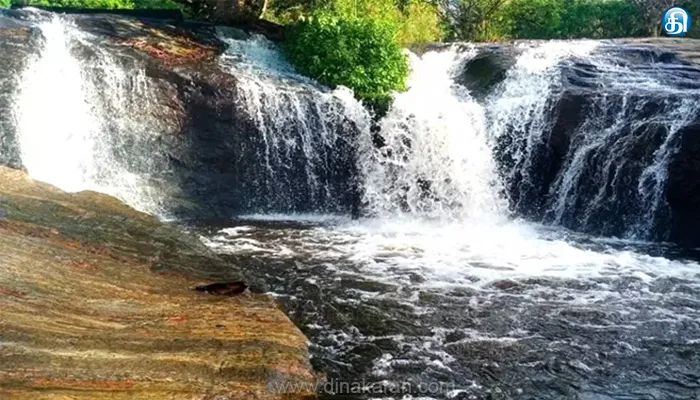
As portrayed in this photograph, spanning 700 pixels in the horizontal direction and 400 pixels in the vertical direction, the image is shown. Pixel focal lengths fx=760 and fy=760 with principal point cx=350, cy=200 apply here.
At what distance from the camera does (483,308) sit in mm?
7238

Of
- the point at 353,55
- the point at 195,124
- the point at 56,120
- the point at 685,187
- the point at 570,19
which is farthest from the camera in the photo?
the point at 570,19

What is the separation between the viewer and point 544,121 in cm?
1216

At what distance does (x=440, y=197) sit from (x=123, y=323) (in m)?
8.11

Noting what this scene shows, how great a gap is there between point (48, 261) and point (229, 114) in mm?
6799

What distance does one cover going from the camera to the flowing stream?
674 cm

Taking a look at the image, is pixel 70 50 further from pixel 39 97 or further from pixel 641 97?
pixel 641 97

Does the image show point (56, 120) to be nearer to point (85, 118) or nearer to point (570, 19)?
point (85, 118)

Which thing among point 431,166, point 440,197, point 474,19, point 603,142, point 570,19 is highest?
point 570,19

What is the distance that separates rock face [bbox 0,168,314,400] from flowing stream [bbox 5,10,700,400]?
1.31 metres

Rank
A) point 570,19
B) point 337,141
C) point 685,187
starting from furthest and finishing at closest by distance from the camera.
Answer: point 570,19, point 337,141, point 685,187

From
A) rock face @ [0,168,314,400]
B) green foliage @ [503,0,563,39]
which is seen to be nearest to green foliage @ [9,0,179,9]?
green foliage @ [503,0,563,39]

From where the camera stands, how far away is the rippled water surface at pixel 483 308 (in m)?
5.67

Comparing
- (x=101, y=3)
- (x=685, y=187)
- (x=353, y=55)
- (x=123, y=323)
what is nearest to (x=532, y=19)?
(x=353, y=55)

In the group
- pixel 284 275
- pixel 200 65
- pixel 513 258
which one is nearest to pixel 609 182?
pixel 513 258
